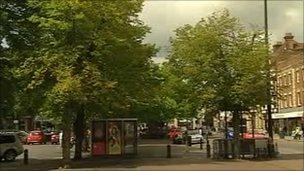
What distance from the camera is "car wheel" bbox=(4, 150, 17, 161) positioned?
130ft

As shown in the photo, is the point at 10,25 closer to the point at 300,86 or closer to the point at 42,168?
the point at 42,168

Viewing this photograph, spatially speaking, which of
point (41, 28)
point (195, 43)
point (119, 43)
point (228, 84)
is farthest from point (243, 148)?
point (41, 28)

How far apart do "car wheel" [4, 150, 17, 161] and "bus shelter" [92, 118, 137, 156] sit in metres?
7.04

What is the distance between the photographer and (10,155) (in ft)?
131

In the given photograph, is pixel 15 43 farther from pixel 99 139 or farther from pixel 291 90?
pixel 291 90

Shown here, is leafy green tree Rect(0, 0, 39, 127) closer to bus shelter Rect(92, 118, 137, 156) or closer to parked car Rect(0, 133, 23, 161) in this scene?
bus shelter Rect(92, 118, 137, 156)

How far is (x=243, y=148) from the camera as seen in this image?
109 ft

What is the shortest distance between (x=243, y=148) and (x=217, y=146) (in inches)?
56.2

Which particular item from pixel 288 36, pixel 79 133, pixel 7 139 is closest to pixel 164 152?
pixel 79 133

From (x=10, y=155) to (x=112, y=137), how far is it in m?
8.13

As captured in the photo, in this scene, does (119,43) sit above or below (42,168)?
above

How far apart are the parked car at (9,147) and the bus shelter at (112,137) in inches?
281

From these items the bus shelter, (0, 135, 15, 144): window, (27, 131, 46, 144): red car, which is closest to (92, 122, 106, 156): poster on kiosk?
the bus shelter

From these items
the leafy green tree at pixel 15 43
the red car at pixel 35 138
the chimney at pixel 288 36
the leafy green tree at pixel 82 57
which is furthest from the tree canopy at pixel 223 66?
the chimney at pixel 288 36
